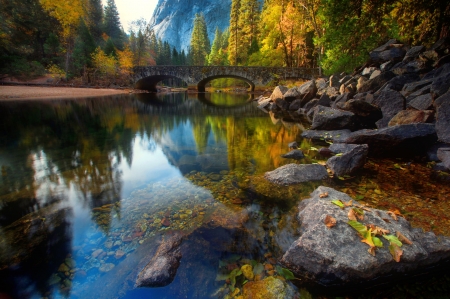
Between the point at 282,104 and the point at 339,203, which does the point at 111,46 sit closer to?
the point at 282,104

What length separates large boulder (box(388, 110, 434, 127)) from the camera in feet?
21.2

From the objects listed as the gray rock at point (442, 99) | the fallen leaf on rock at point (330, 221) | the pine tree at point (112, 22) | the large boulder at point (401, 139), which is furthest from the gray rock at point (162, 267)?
the pine tree at point (112, 22)

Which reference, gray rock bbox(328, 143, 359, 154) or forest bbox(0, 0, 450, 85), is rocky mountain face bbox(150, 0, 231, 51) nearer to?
forest bbox(0, 0, 450, 85)

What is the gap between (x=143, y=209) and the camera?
3994 mm

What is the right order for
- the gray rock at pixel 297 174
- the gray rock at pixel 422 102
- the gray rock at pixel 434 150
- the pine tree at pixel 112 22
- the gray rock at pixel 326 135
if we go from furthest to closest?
the pine tree at pixel 112 22, the gray rock at pixel 326 135, the gray rock at pixel 422 102, the gray rock at pixel 434 150, the gray rock at pixel 297 174

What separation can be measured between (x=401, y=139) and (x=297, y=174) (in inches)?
121

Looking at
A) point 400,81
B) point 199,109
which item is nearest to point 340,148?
point 400,81

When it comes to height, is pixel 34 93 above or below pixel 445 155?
above

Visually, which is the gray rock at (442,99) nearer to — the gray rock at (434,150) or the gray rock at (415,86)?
the gray rock at (434,150)

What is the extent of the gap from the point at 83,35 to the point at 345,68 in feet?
125

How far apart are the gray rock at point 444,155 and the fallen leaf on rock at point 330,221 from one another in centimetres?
420

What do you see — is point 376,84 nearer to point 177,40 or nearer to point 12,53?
point 12,53

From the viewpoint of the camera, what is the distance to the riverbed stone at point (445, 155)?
5.11 m

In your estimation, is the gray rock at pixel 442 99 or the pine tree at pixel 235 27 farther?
the pine tree at pixel 235 27
